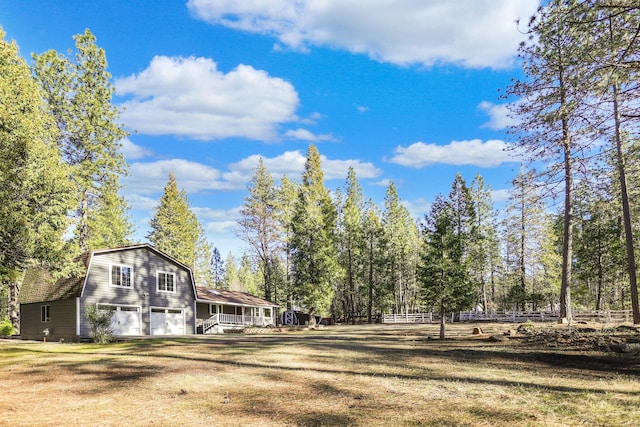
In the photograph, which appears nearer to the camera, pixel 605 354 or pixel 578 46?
pixel 578 46

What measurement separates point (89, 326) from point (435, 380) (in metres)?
23.2

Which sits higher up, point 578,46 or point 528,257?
point 578,46

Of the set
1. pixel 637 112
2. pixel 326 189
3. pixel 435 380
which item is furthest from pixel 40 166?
pixel 326 189

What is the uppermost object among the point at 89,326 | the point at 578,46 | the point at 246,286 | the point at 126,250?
the point at 578,46

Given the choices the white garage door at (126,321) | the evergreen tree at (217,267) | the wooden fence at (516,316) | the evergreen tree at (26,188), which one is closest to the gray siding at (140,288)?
the white garage door at (126,321)

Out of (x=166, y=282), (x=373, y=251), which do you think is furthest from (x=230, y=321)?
(x=373, y=251)

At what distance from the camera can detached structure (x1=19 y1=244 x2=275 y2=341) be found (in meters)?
25.5

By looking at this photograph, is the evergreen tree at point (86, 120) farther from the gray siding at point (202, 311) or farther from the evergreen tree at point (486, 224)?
the evergreen tree at point (486, 224)

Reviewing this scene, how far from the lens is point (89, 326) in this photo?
25078mm

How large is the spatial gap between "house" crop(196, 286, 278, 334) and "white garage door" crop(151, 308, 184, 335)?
2398 millimetres

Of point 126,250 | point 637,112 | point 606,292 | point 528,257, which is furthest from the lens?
point 606,292

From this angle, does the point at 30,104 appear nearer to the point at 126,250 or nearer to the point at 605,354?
the point at 126,250

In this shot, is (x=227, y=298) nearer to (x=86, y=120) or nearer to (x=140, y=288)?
(x=140, y=288)

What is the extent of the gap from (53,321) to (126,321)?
4242mm
